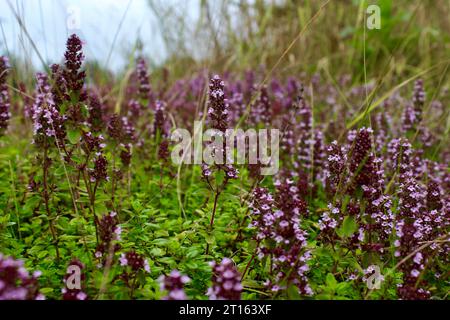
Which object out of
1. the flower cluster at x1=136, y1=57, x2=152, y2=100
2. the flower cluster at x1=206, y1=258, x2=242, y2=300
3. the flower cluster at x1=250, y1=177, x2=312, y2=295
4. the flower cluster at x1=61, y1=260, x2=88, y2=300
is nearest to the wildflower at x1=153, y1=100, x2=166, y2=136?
the flower cluster at x1=136, y1=57, x2=152, y2=100

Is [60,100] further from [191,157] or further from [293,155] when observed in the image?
[293,155]

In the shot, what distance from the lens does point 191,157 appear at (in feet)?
15.1

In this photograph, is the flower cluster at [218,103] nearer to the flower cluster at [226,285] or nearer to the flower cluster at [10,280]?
the flower cluster at [226,285]

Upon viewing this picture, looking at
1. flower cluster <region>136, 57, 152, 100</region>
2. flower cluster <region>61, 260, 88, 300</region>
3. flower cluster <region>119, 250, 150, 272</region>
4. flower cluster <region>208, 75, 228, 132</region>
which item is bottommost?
flower cluster <region>61, 260, 88, 300</region>

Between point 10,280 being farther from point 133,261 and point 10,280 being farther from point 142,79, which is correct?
point 142,79

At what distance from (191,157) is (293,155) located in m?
0.97

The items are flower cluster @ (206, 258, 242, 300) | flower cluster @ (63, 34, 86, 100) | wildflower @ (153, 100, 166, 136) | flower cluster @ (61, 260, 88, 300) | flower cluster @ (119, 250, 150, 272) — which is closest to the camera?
flower cluster @ (206, 258, 242, 300)

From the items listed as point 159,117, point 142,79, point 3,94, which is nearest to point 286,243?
point 159,117

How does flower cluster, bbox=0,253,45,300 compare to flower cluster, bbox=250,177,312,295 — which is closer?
flower cluster, bbox=0,253,45,300

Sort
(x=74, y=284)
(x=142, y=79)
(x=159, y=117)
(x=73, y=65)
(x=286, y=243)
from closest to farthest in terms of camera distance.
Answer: (x=74, y=284)
(x=286, y=243)
(x=73, y=65)
(x=159, y=117)
(x=142, y=79)

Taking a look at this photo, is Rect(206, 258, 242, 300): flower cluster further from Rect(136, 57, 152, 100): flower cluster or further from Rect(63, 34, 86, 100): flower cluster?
Rect(136, 57, 152, 100): flower cluster

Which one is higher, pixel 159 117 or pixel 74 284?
pixel 159 117
